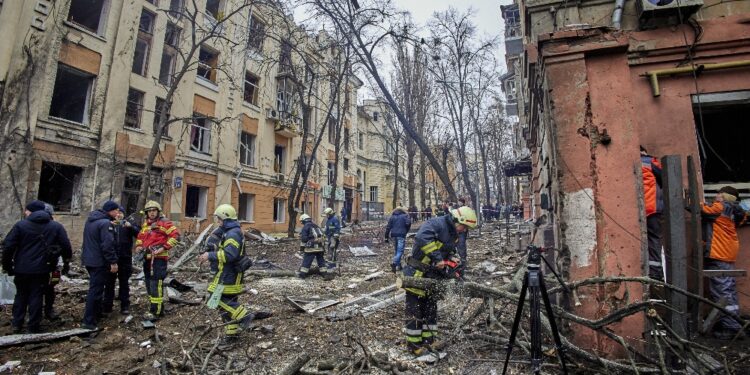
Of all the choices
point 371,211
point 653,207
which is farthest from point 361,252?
point 371,211

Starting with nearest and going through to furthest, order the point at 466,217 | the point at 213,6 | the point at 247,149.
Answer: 1. the point at 466,217
2. the point at 213,6
3. the point at 247,149

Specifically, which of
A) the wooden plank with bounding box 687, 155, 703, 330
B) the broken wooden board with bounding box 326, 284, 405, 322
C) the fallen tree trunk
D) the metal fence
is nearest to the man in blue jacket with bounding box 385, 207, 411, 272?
the broken wooden board with bounding box 326, 284, 405, 322

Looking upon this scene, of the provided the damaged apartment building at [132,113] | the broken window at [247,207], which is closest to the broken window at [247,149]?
the damaged apartment building at [132,113]

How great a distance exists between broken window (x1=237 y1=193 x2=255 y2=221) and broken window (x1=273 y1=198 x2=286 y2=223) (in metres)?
2.15

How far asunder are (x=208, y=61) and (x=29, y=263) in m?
16.7

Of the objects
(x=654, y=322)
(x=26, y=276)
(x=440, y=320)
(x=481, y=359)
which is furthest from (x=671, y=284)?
(x=26, y=276)

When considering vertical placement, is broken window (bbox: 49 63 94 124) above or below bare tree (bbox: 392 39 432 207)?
below

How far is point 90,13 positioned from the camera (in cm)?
1463

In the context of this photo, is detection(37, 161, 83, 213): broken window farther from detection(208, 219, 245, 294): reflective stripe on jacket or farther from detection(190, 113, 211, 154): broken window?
detection(208, 219, 245, 294): reflective stripe on jacket

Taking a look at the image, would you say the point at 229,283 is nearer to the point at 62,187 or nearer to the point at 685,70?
the point at 685,70

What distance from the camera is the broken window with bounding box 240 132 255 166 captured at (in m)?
20.6

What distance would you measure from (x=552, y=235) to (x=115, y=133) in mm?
15446

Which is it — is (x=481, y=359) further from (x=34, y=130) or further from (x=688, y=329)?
(x=34, y=130)

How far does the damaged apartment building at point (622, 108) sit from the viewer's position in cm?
407
